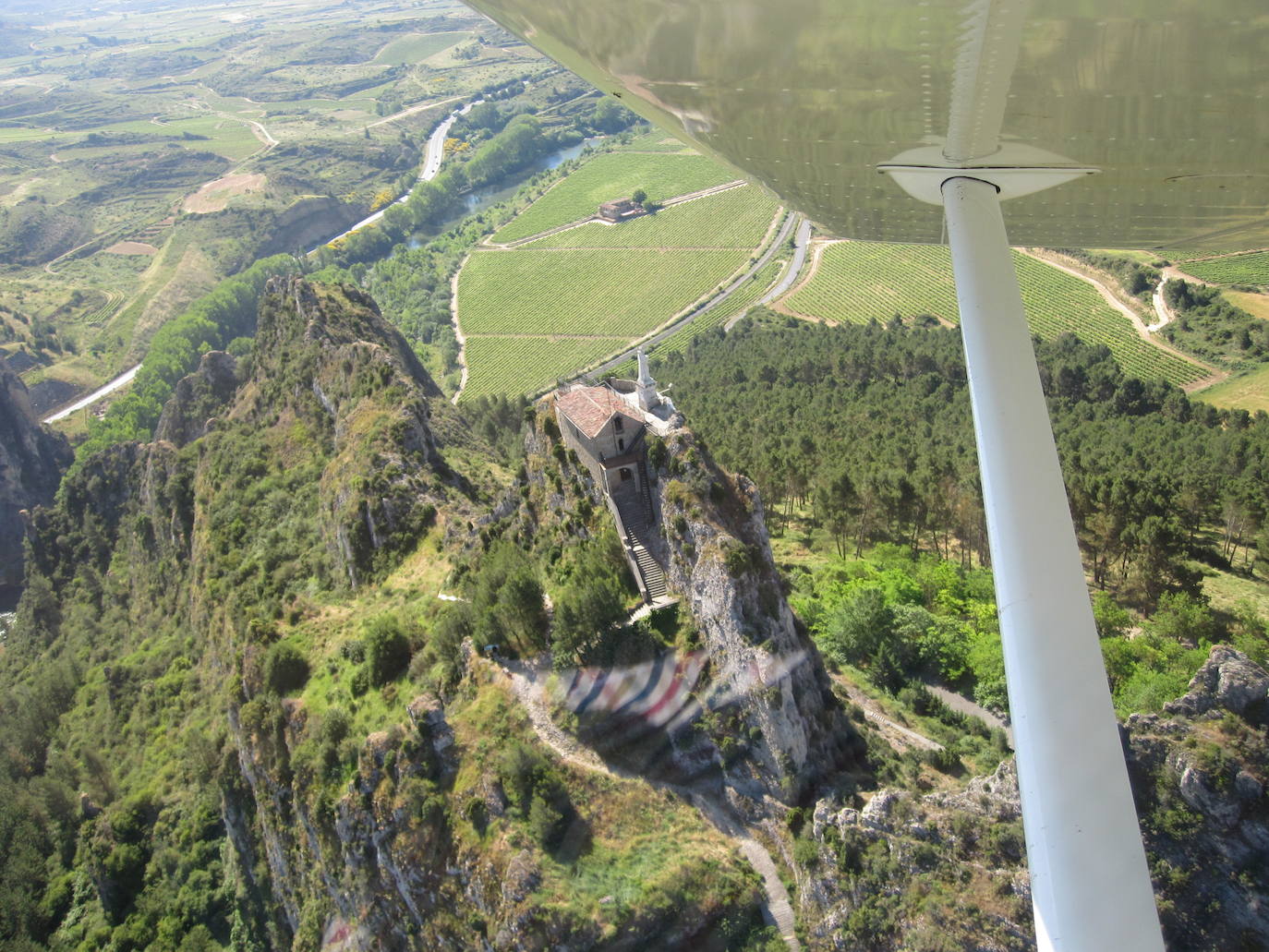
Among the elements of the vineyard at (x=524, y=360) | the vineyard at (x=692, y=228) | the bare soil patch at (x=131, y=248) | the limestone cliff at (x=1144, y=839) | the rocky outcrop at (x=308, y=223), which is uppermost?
the limestone cliff at (x=1144, y=839)

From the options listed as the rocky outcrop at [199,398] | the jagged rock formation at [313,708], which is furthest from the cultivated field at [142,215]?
the jagged rock formation at [313,708]

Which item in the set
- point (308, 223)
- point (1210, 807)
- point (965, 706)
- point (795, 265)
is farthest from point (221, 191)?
point (1210, 807)

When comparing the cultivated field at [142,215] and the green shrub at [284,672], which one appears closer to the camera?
the green shrub at [284,672]

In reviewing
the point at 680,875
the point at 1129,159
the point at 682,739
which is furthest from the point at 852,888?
the point at 1129,159

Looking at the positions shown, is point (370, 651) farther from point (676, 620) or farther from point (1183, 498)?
point (1183, 498)

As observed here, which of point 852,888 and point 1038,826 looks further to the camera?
point 852,888

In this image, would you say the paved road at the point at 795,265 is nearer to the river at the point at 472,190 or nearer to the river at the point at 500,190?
the river at the point at 500,190
